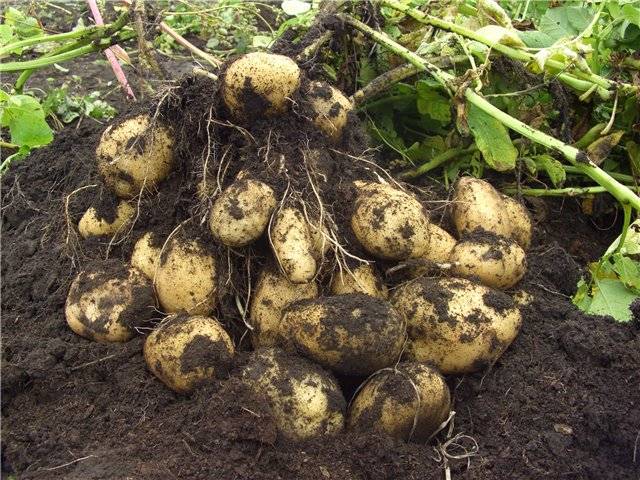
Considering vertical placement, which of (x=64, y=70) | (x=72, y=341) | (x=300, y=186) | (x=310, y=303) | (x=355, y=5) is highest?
(x=355, y=5)

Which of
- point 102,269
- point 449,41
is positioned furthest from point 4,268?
point 449,41

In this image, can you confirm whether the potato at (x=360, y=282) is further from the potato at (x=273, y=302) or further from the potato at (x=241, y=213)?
the potato at (x=241, y=213)

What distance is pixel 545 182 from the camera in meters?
3.12

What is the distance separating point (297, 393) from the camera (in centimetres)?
192

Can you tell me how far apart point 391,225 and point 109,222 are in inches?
37.4

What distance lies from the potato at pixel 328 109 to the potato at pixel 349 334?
62 cm

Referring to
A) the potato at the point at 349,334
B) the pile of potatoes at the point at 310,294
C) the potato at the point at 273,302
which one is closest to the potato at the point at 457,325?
the pile of potatoes at the point at 310,294

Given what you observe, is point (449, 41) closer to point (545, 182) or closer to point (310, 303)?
point (545, 182)

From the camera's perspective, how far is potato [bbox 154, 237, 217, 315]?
2.19 meters

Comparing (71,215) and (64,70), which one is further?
(64,70)

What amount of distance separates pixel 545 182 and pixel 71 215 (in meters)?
1.86

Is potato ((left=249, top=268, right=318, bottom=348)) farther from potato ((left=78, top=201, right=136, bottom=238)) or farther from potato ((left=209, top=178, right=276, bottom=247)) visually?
potato ((left=78, top=201, right=136, bottom=238))

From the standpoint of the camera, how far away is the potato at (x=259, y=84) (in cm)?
220

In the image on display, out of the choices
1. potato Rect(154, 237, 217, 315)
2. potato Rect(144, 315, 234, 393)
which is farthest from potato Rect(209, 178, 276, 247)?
potato Rect(144, 315, 234, 393)
